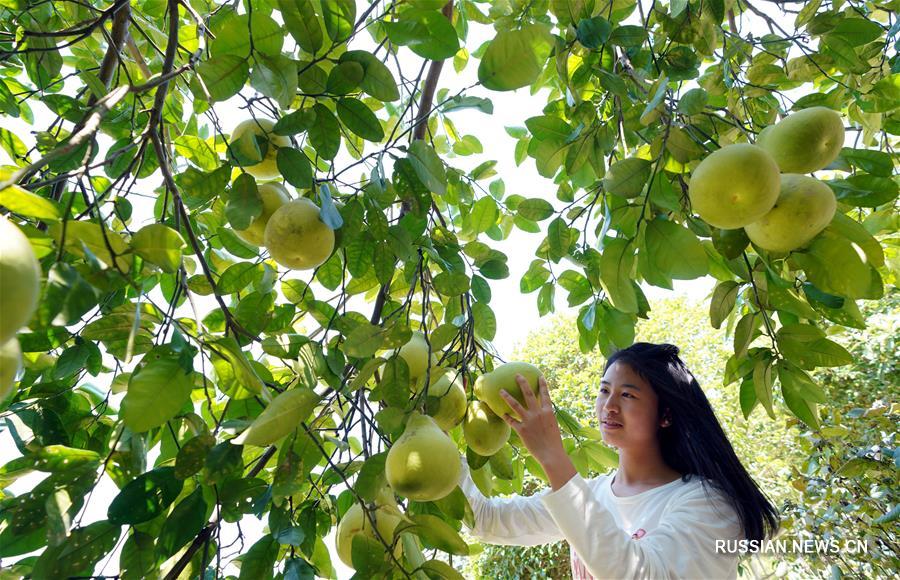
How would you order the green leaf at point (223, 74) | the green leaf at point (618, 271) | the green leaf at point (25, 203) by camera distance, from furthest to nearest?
the green leaf at point (618, 271)
the green leaf at point (223, 74)
the green leaf at point (25, 203)

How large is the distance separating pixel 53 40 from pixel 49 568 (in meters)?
1.68

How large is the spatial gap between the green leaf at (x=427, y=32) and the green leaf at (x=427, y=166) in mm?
168

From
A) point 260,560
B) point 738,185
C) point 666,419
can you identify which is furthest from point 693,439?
point 260,560

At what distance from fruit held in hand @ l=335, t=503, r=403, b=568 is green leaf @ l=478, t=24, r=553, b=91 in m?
0.84

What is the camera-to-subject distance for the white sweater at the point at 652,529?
1677 millimetres

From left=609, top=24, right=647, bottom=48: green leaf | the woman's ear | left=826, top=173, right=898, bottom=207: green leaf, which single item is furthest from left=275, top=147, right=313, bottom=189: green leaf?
the woman's ear

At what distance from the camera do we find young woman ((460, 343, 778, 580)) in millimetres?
1678

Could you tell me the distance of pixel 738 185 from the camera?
0.98 meters

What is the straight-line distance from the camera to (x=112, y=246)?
80 centimetres

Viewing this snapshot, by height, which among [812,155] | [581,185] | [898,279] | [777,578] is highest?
[581,185]

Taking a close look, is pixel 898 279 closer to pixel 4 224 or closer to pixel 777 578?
pixel 4 224

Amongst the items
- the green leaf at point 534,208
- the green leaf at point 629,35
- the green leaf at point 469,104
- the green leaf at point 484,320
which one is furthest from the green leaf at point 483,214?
the green leaf at point 469,104

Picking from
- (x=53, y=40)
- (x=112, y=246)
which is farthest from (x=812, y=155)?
(x=53, y=40)

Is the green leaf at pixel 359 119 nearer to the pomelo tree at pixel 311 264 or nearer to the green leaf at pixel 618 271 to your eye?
the pomelo tree at pixel 311 264
